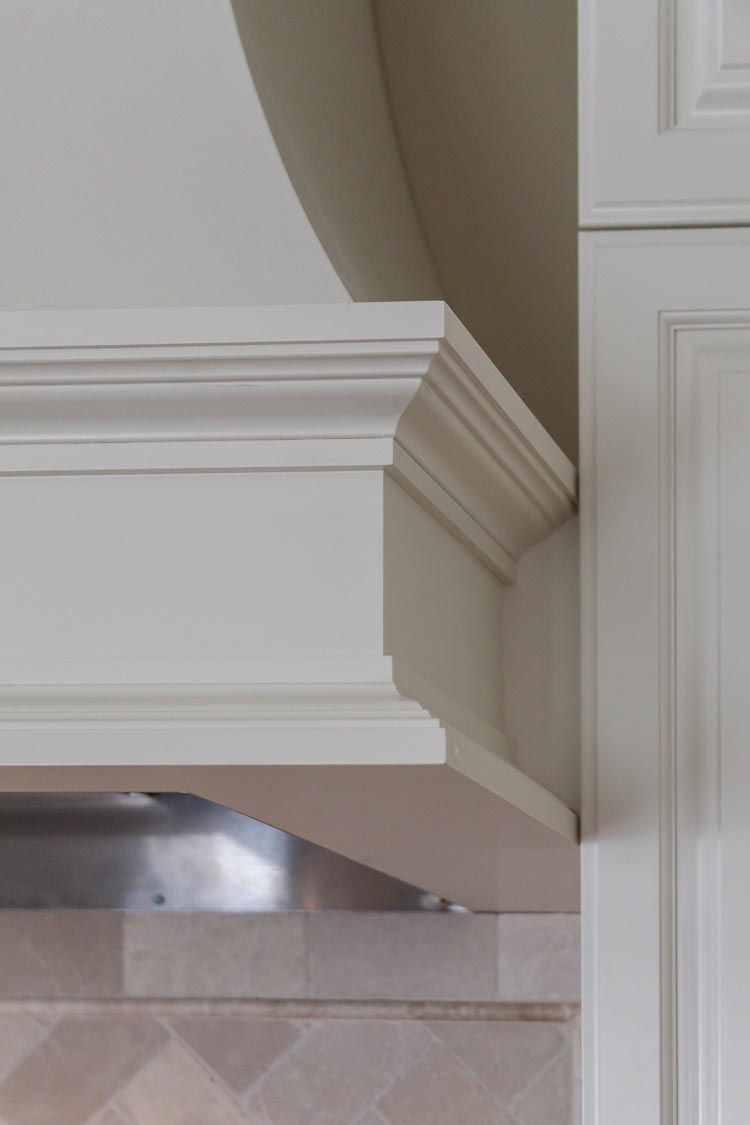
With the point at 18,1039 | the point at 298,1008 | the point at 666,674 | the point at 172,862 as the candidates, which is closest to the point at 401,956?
the point at 298,1008

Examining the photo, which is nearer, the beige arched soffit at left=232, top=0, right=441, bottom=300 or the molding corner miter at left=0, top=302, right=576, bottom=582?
the molding corner miter at left=0, top=302, right=576, bottom=582

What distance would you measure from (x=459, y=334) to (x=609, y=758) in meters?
0.27

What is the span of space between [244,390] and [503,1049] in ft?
2.59

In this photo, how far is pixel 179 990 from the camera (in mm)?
1167

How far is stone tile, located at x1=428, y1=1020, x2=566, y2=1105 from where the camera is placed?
1123mm

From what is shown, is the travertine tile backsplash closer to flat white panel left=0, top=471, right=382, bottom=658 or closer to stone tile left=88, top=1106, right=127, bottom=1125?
stone tile left=88, top=1106, right=127, bottom=1125

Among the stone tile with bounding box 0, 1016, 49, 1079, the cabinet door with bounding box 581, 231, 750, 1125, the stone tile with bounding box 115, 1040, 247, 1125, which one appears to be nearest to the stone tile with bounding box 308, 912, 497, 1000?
the stone tile with bounding box 115, 1040, 247, 1125

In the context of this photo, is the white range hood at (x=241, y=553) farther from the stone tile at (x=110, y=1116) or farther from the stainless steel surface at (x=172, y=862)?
the stone tile at (x=110, y=1116)

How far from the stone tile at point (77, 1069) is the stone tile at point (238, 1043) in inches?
1.4

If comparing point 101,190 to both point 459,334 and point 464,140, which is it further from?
point 464,140

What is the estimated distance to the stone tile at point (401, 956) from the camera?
1.13m

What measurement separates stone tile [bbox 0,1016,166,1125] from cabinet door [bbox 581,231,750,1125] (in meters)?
0.60

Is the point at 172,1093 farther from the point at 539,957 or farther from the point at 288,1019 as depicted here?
the point at 539,957

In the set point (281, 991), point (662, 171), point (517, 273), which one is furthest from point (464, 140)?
point (281, 991)
